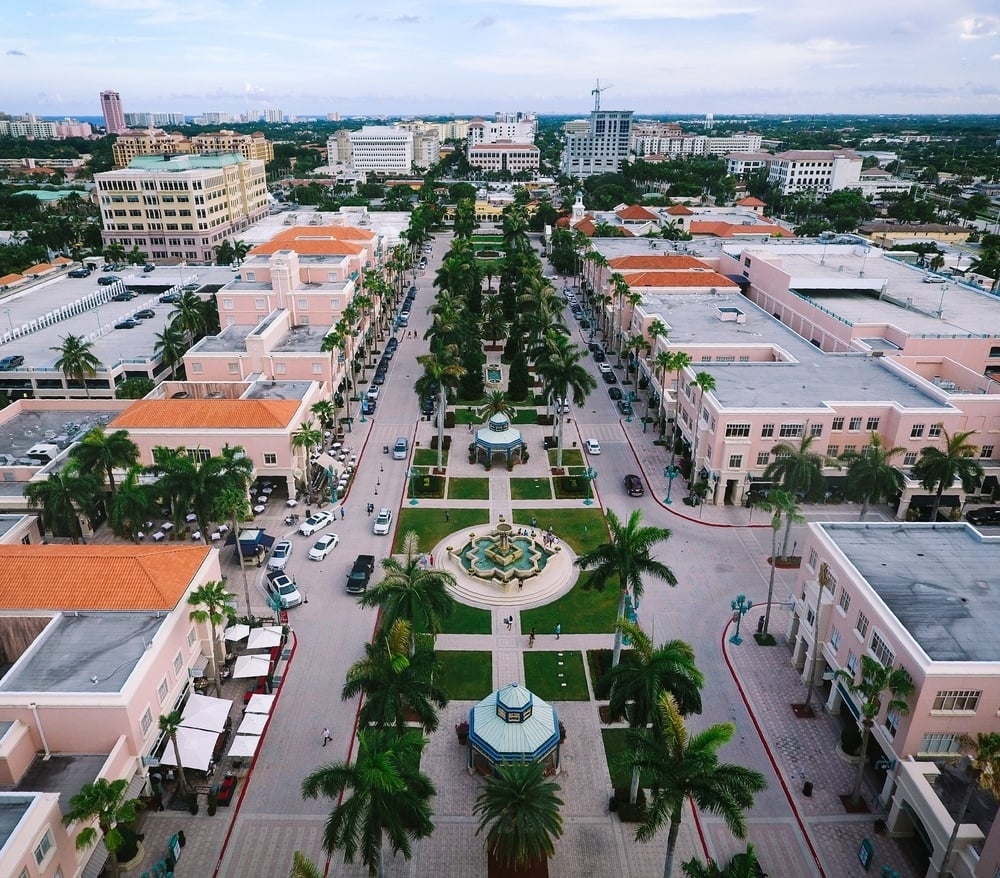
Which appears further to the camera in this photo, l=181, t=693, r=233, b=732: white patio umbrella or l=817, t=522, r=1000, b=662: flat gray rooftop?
l=181, t=693, r=233, b=732: white patio umbrella

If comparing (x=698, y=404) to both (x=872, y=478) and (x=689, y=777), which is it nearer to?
(x=872, y=478)

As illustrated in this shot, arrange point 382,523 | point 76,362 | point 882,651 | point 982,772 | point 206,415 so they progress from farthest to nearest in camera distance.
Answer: point 76,362 < point 206,415 < point 382,523 < point 882,651 < point 982,772

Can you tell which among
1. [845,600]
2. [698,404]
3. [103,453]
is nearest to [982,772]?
[845,600]

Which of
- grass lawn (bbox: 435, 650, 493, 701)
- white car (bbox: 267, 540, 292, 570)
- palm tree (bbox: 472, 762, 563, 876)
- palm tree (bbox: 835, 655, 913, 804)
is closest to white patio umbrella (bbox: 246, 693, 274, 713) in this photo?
grass lawn (bbox: 435, 650, 493, 701)

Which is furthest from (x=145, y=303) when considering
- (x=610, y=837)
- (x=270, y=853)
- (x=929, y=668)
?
(x=929, y=668)

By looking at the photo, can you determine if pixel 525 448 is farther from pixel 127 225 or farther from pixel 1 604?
pixel 127 225

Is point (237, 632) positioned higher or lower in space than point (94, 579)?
lower

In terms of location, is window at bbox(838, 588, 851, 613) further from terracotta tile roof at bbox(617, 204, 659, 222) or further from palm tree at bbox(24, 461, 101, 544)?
terracotta tile roof at bbox(617, 204, 659, 222)
